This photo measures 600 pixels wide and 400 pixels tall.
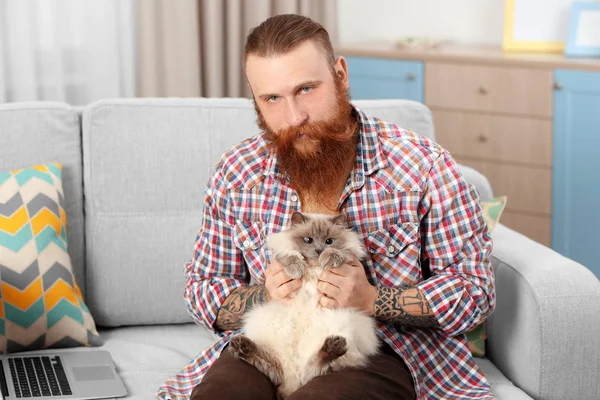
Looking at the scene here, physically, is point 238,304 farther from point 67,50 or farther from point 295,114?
point 67,50

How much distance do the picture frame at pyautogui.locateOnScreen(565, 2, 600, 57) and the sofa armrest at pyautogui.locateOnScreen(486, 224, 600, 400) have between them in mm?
2076

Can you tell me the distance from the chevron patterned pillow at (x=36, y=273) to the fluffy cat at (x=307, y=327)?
2.05ft


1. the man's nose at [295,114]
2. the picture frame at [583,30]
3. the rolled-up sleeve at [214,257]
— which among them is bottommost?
the rolled-up sleeve at [214,257]

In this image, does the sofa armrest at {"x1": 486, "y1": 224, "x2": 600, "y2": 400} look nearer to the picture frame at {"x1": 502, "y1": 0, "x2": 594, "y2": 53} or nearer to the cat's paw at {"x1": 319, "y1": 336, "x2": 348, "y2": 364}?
the cat's paw at {"x1": 319, "y1": 336, "x2": 348, "y2": 364}

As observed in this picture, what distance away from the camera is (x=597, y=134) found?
12.2 ft

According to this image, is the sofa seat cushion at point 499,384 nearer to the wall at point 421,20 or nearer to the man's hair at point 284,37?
→ the man's hair at point 284,37

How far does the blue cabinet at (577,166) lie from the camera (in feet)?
12.2

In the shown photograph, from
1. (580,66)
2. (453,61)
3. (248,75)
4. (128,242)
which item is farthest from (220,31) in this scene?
(248,75)

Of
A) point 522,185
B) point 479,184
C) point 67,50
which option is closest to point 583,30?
point 522,185

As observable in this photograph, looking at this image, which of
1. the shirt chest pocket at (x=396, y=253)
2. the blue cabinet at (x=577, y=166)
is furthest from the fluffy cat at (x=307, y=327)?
the blue cabinet at (x=577, y=166)

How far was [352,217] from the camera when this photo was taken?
1973mm

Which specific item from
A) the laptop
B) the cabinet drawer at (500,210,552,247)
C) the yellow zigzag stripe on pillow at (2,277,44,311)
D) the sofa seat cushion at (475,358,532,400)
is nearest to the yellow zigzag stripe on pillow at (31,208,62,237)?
the yellow zigzag stripe on pillow at (2,277,44,311)

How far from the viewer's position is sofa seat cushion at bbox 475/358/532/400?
6.39 feet

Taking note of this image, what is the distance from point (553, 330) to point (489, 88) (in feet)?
7.25
